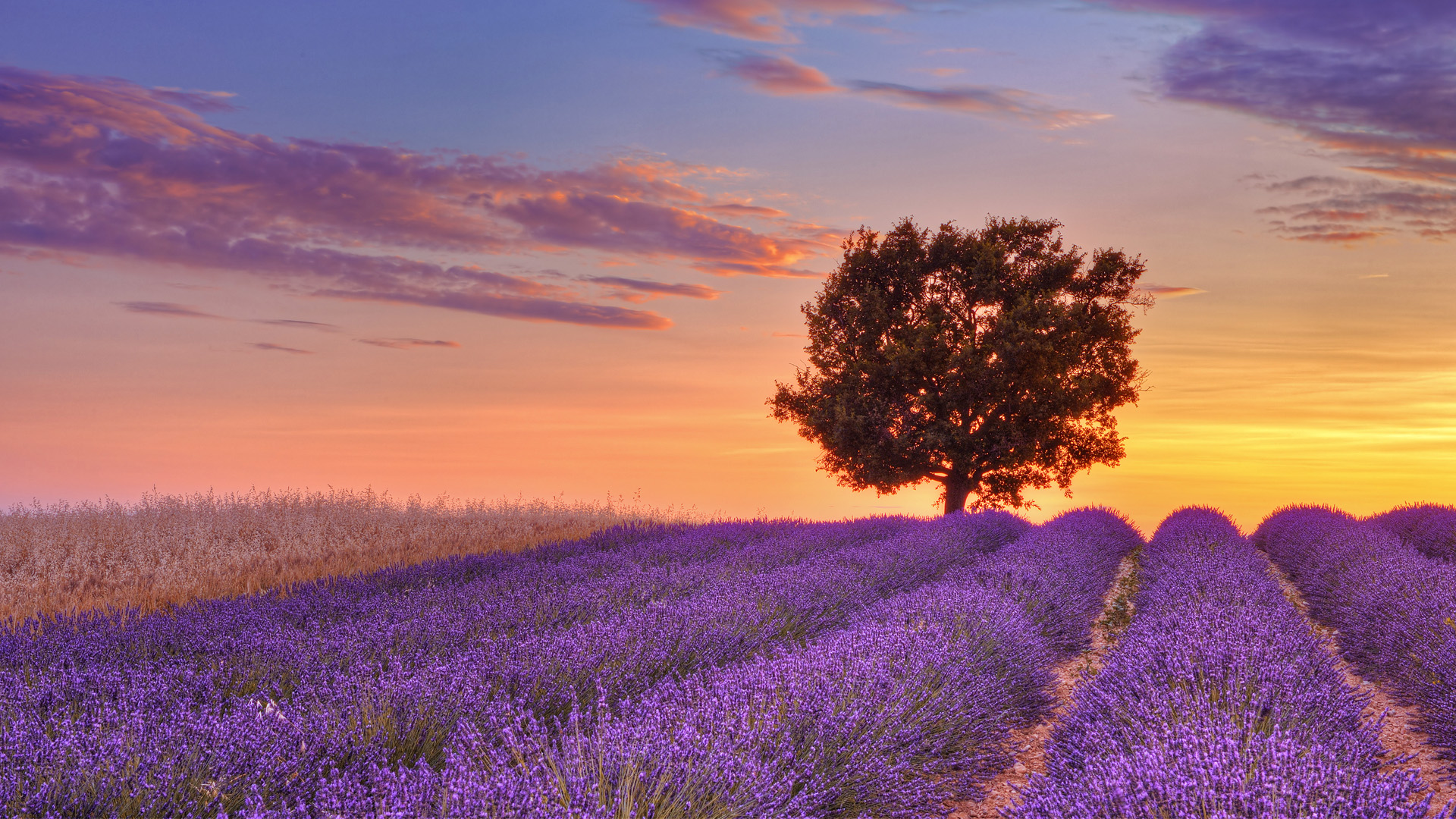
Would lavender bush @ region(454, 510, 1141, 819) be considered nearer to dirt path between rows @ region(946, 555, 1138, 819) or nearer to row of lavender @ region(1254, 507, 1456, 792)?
dirt path between rows @ region(946, 555, 1138, 819)

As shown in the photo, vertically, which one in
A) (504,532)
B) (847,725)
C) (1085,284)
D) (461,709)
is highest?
(1085,284)

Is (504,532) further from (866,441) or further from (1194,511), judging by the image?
(1194,511)

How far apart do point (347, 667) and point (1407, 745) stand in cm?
596

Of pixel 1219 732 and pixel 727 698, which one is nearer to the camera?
pixel 1219 732

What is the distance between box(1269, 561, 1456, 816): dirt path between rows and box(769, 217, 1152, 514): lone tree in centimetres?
864

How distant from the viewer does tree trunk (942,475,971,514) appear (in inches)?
644

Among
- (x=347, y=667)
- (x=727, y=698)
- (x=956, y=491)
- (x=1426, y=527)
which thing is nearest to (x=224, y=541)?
(x=347, y=667)

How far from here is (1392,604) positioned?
6883 millimetres

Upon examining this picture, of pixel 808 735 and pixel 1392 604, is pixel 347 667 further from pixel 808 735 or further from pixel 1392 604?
pixel 1392 604

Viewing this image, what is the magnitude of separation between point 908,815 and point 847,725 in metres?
0.51

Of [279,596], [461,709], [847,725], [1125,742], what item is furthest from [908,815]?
[279,596]

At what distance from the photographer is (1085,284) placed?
16.3 meters

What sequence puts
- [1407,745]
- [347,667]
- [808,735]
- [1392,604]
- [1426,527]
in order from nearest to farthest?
[808,735] → [347,667] → [1407,745] → [1392,604] → [1426,527]

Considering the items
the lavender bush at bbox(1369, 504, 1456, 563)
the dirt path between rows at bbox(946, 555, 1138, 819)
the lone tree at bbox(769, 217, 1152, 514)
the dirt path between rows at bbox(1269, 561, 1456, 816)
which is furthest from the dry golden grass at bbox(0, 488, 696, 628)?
the lavender bush at bbox(1369, 504, 1456, 563)
